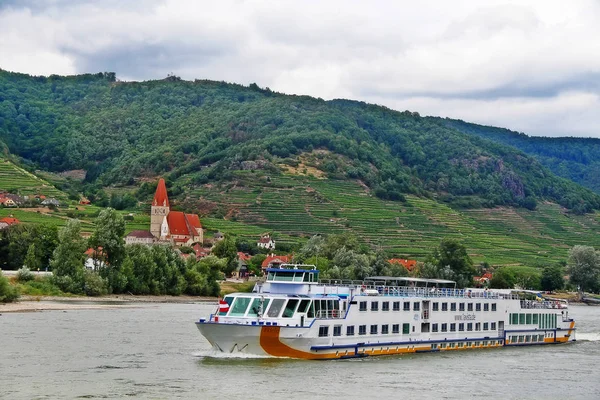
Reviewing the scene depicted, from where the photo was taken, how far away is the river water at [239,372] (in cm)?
3847

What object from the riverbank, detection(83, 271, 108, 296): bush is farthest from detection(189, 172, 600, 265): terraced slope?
detection(83, 271, 108, 296): bush

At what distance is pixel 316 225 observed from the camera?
167000mm

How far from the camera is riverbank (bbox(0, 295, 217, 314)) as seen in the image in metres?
77.9

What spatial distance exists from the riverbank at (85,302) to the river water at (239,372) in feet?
56.2

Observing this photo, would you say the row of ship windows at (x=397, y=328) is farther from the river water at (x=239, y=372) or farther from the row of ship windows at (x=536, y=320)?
the row of ship windows at (x=536, y=320)

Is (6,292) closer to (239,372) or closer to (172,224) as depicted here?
(239,372)

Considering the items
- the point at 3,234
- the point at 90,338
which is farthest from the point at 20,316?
the point at 3,234

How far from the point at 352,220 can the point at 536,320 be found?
10804 cm

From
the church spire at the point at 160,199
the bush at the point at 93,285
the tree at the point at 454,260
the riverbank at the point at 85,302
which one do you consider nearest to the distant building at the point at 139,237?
the church spire at the point at 160,199

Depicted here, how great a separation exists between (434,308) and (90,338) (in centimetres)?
2029

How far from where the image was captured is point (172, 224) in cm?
17262

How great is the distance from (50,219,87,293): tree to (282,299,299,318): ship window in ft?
169

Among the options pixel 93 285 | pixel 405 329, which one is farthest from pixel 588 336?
pixel 93 285

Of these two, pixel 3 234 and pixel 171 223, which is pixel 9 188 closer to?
pixel 171 223
